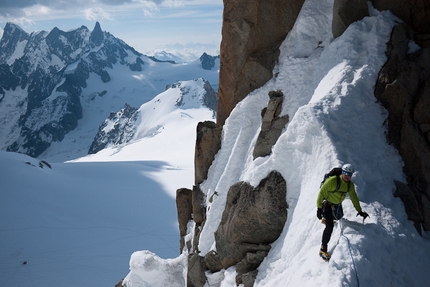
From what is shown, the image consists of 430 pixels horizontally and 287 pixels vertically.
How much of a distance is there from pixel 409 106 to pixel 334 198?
5.20 metres

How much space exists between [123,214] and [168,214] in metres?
5.11

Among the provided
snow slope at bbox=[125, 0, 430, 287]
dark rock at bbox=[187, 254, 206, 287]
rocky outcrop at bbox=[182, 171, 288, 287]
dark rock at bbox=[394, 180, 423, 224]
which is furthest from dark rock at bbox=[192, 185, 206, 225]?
dark rock at bbox=[394, 180, 423, 224]

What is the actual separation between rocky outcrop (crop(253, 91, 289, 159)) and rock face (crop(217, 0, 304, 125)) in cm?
261

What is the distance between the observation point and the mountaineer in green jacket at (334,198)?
809cm

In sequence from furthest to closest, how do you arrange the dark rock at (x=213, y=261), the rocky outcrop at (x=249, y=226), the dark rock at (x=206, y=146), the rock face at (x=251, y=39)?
the dark rock at (x=206, y=146) < the rock face at (x=251, y=39) < the dark rock at (x=213, y=261) < the rocky outcrop at (x=249, y=226)

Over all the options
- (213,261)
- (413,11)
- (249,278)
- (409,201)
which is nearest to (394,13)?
(413,11)

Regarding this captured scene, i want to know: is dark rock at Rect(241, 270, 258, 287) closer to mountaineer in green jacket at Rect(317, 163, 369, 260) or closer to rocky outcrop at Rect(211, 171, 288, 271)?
rocky outcrop at Rect(211, 171, 288, 271)

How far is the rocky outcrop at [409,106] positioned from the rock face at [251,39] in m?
5.84

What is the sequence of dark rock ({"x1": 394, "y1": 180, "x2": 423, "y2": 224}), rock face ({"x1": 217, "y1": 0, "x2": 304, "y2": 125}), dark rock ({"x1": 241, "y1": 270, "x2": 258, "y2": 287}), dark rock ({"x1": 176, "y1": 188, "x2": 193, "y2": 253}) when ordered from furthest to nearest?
dark rock ({"x1": 176, "y1": 188, "x2": 193, "y2": 253}) → rock face ({"x1": 217, "y1": 0, "x2": 304, "y2": 125}) → dark rock ({"x1": 241, "y1": 270, "x2": 258, "y2": 287}) → dark rock ({"x1": 394, "y1": 180, "x2": 423, "y2": 224})

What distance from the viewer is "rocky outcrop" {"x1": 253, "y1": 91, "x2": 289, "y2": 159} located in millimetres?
13750

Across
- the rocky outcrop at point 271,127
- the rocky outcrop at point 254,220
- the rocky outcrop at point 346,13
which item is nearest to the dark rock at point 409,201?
the rocky outcrop at point 254,220

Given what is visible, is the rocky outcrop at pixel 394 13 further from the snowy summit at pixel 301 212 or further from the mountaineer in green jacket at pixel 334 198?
the mountaineer in green jacket at pixel 334 198

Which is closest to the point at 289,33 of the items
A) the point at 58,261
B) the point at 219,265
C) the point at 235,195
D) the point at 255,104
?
the point at 255,104

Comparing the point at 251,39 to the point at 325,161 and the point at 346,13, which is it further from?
the point at 325,161
